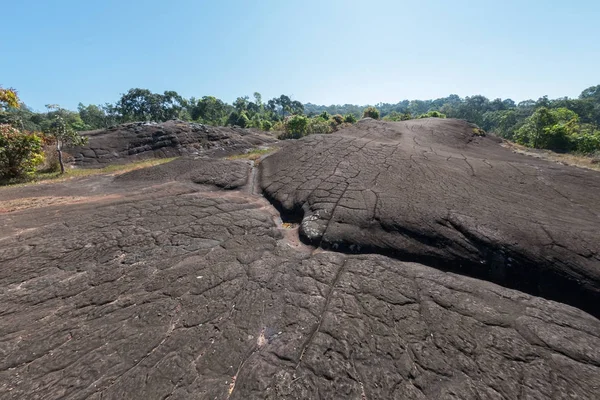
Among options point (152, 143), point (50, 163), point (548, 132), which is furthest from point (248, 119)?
point (548, 132)

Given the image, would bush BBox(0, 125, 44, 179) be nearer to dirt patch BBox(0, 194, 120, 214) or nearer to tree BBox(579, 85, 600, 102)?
dirt patch BBox(0, 194, 120, 214)

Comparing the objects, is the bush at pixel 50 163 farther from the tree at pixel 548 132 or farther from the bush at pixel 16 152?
the tree at pixel 548 132

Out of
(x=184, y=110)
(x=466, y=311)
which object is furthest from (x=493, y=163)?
(x=184, y=110)

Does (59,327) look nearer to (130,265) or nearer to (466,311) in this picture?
(130,265)

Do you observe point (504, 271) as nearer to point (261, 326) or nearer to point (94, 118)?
point (261, 326)

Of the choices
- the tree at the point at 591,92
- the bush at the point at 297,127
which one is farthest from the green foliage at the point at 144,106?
the tree at the point at 591,92
